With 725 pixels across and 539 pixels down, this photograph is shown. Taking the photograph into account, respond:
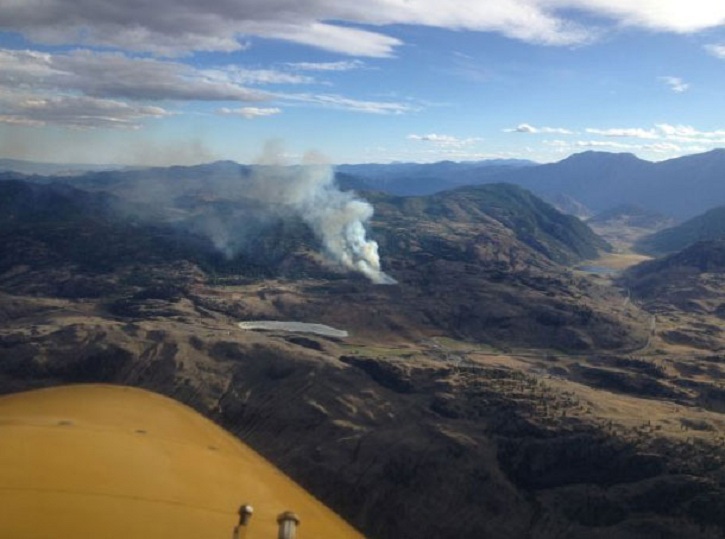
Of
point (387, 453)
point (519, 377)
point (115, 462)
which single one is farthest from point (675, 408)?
point (115, 462)

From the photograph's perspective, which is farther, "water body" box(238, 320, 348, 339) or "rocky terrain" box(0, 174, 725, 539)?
"water body" box(238, 320, 348, 339)

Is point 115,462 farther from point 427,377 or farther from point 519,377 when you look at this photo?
point 519,377

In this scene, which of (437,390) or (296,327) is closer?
(437,390)

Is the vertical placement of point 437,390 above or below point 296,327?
above

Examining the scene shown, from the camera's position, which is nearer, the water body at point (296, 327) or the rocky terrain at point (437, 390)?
the rocky terrain at point (437, 390)
